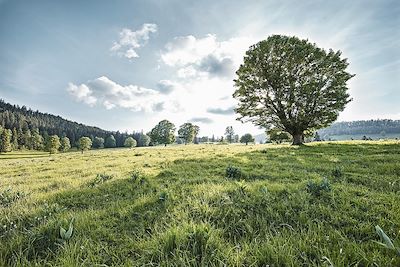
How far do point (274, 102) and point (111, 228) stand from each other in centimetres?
2638

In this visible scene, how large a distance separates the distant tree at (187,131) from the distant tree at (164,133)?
1478 cm

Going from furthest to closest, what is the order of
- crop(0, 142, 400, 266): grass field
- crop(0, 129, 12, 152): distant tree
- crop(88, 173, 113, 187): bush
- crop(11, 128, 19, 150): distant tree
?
crop(11, 128, 19, 150): distant tree
crop(0, 129, 12, 152): distant tree
crop(88, 173, 113, 187): bush
crop(0, 142, 400, 266): grass field

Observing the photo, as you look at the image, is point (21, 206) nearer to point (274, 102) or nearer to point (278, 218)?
point (278, 218)

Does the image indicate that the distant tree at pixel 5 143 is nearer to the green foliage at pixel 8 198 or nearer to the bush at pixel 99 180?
the bush at pixel 99 180

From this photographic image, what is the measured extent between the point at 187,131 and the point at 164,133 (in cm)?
1892

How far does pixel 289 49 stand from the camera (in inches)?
1008

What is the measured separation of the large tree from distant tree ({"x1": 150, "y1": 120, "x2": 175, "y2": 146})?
7846 centimetres

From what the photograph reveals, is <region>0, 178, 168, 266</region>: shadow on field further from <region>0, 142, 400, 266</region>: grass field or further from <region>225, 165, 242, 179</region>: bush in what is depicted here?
<region>225, 165, 242, 179</region>: bush

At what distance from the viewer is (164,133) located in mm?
105000

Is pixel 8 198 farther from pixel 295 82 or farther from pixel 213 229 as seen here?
pixel 295 82

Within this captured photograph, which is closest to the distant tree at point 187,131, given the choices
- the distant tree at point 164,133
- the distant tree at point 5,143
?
the distant tree at point 164,133

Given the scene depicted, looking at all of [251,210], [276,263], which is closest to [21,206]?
[251,210]

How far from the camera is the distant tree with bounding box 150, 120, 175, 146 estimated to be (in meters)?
104

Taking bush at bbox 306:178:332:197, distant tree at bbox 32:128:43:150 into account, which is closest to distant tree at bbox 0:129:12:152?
distant tree at bbox 32:128:43:150
